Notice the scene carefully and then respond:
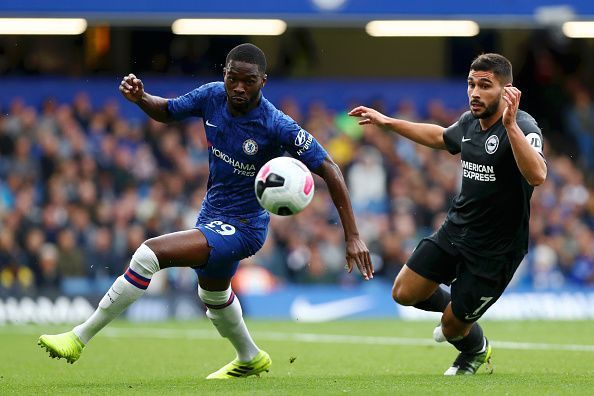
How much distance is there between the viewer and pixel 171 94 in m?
22.7

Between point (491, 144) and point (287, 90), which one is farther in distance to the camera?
point (287, 90)

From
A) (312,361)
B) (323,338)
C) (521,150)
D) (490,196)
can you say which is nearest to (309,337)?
(323,338)

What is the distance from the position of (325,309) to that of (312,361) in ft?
24.5

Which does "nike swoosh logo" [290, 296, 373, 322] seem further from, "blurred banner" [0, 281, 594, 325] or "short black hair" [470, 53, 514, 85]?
"short black hair" [470, 53, 514, 85]

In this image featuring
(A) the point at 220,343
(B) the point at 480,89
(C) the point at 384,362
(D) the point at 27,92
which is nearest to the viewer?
(B) the point at 480,89

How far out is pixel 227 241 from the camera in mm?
8805

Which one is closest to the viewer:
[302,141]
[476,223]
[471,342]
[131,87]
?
[302,141]

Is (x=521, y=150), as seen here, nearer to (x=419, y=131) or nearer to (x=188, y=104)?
(x=419, y=131)

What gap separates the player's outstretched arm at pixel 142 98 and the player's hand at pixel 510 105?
2.69m

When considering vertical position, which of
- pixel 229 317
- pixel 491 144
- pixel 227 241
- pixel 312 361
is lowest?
pixel 312 361

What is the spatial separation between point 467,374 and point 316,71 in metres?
15.7

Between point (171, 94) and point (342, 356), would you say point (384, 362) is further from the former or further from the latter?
point (171, 94)

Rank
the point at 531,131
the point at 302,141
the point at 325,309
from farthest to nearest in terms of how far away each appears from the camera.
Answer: the point at 325,309, the point at 302,141, the point at 531,131

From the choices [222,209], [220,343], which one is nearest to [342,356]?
[220,343]
